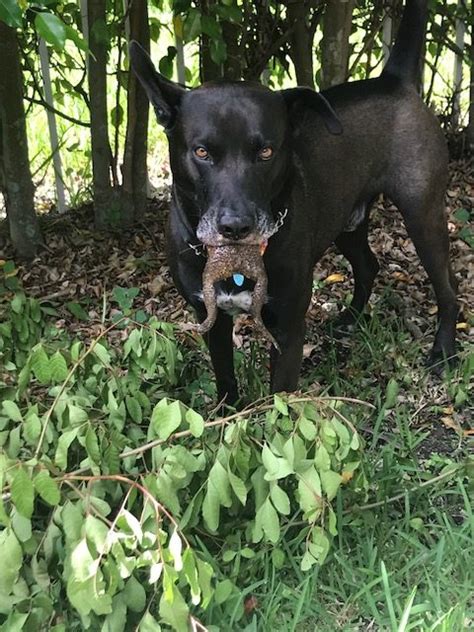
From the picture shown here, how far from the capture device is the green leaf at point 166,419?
1.68 m

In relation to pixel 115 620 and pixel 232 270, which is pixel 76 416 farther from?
pixel 232 270

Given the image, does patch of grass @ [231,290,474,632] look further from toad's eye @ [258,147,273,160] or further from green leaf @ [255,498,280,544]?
toad's eye @ [258,147,273,160]

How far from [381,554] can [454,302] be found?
1529 millimetres

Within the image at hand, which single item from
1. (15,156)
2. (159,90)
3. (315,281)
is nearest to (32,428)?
(159,90)

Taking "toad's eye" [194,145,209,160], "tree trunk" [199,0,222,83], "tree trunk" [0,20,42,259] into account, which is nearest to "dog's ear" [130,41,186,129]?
"toad's eye" [194,145,209,160]

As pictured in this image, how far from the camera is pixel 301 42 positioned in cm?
445

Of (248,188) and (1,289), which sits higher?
(248,188)

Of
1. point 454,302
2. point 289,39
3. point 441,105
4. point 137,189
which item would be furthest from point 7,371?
point 441,105

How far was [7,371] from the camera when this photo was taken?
2545 millimetres

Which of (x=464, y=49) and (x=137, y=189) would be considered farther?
(x=464, y=49)

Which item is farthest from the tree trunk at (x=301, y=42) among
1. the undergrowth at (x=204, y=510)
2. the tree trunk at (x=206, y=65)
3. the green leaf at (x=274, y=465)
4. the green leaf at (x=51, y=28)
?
the green leaf at (x=274, y=465)

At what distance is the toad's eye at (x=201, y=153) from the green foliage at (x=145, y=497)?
0.51 meters

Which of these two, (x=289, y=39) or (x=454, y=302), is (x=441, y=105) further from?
(x=454, y=302)

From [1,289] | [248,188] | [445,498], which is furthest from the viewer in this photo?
[1,289]
